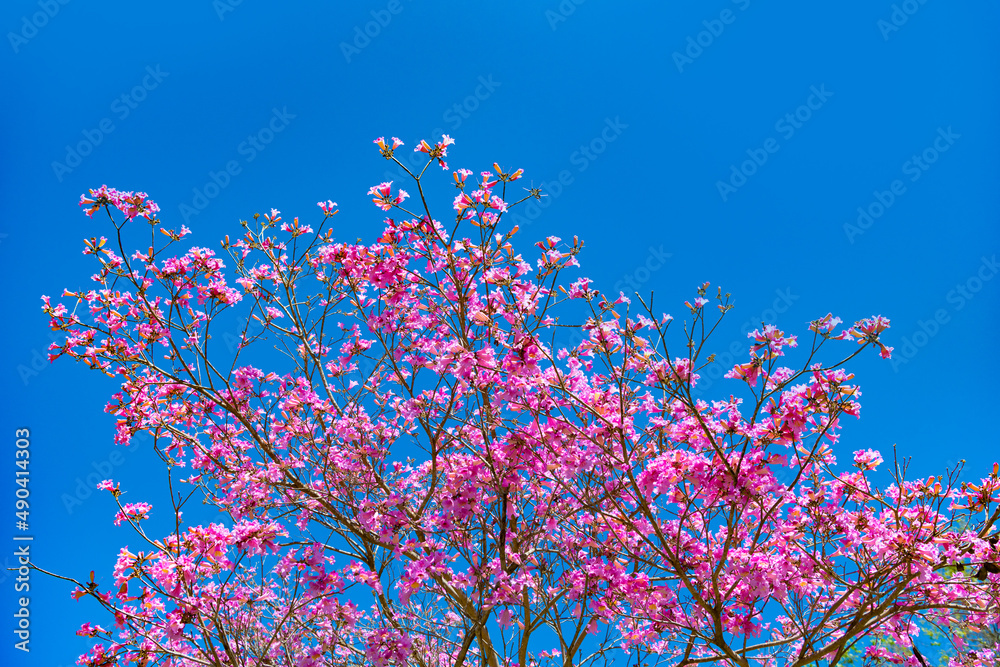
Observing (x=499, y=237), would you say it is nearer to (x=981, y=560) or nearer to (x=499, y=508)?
(x=499, y=508)

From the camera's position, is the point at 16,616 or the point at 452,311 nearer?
the point at 452,311

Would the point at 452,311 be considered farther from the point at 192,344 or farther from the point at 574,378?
the point at 192,344

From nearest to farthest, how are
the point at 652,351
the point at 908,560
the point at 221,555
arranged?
the point at 908,560 < the point at 652,351 < the point at 221,555

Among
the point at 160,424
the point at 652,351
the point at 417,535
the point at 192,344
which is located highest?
the point at 192,344

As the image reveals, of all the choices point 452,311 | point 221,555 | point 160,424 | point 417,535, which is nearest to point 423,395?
point 452,311

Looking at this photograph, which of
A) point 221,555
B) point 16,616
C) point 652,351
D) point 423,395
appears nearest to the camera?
point 652,351

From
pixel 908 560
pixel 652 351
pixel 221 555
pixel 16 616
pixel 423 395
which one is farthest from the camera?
pixel 16 616

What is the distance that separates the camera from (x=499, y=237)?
3.79m

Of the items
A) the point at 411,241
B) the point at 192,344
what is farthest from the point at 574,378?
the point at 192,344

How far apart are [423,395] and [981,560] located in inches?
124

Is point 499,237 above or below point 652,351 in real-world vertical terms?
above

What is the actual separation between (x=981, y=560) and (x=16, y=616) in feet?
21.2

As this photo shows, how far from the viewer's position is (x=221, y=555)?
146 inches

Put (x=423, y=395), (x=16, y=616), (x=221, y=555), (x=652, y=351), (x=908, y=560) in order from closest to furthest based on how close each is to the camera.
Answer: (x=908, y=560) < (x=652, y=351) < (x=221, y=555) < (x=423, y=395) < (x=16, y=616)
